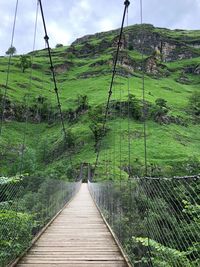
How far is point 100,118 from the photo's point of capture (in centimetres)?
6084

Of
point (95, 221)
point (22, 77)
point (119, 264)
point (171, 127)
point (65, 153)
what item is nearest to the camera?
→ point (119, 264)

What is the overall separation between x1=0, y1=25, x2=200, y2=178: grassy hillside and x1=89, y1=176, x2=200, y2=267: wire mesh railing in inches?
593

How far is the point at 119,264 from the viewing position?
5988mm

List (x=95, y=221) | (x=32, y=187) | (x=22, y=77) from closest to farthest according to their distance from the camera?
1. (x=32, y=187)
2. (x=95, y=221)
3. (x=22, y=77)

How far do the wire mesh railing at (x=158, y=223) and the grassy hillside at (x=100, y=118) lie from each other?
15.1m

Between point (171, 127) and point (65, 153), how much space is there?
55.6 feet

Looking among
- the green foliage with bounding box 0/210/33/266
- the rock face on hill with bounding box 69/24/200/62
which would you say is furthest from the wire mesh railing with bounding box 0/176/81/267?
the rock face on hill with bounding box 69/24/200/62

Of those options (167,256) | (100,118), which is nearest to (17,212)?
(167,256)

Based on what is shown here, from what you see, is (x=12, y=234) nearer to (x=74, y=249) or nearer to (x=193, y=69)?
(x=74, y=249)

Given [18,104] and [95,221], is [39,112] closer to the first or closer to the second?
[18,104]

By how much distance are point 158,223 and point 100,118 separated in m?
55.1

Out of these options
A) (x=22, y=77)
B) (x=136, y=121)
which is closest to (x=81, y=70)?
(x=22, y=77)

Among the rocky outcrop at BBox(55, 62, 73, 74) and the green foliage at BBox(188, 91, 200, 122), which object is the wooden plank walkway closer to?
the green foliage at BBox(188, 91, 200, 122)

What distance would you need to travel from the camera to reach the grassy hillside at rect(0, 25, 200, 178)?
4756 cm
